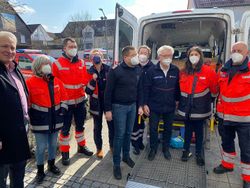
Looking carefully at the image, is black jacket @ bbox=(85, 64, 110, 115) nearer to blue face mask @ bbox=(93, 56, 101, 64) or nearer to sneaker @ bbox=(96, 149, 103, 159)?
blue face mask @ bbox=(93, 56, 101, 64)

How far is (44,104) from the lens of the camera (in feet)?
9.18

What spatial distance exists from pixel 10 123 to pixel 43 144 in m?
0.99

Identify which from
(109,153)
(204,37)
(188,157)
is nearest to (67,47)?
(109,153)

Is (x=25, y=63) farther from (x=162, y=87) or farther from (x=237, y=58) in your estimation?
(x=237, y=58)

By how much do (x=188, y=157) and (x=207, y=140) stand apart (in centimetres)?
90

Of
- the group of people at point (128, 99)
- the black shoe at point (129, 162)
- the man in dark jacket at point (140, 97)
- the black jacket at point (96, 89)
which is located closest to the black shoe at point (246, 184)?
the group of people at point (128, 99)

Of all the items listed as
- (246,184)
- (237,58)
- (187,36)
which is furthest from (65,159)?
(187,36)

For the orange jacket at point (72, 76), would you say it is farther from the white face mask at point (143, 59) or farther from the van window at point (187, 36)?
the van window at point (187, 36)

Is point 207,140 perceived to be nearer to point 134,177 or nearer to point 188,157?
point 188,157

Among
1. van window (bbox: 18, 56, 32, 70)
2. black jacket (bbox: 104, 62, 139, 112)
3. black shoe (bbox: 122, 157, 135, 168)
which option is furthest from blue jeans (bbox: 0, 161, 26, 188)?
van window (bbox: 18, 56, 32, 70)

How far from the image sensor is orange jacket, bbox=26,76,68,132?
8.98 ft

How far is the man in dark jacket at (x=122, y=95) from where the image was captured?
292 cm

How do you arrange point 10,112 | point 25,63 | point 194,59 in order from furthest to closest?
point 25,63, point 194,59, point 10,112

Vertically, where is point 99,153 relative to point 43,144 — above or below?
below
